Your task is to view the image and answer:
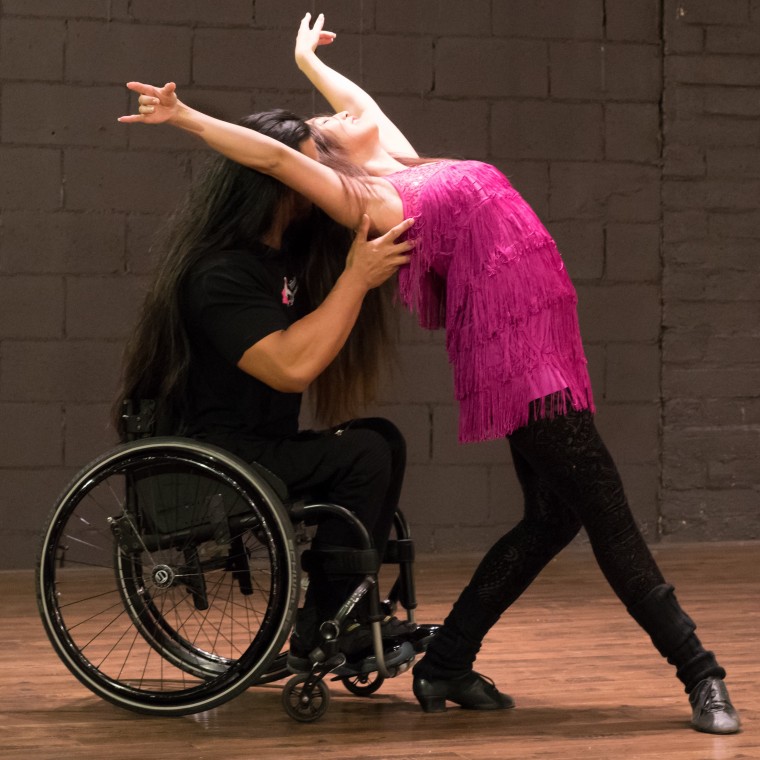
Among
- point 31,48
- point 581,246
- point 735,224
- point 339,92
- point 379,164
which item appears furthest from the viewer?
point 735,224

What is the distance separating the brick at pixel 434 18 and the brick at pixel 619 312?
91 centimetres

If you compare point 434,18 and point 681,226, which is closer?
point 434,18

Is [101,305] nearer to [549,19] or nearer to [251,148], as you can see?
[549,19]

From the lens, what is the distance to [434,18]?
423cm

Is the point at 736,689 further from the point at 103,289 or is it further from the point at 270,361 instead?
the point at 103,289

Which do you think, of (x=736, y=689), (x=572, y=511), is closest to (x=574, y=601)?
(x=736, y=689)

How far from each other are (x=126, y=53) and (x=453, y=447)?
1598mm

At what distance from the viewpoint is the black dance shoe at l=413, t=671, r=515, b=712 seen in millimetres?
2328

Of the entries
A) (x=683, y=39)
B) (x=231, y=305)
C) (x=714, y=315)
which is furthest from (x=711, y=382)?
(x=231, y=305)

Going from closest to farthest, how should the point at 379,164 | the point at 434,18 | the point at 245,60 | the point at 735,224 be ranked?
the point at 379,164, the point at 245,60, the point at 434,18, the point at 735,224

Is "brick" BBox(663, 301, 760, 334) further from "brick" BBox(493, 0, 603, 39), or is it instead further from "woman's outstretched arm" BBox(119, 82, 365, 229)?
"woman's outstretched arm" BBox(119, 82, 365, 229)

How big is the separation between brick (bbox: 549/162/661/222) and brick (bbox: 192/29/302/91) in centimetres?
90

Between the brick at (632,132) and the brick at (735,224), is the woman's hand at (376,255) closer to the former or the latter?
the brick at (632,132)

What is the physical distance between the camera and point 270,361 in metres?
2.19
